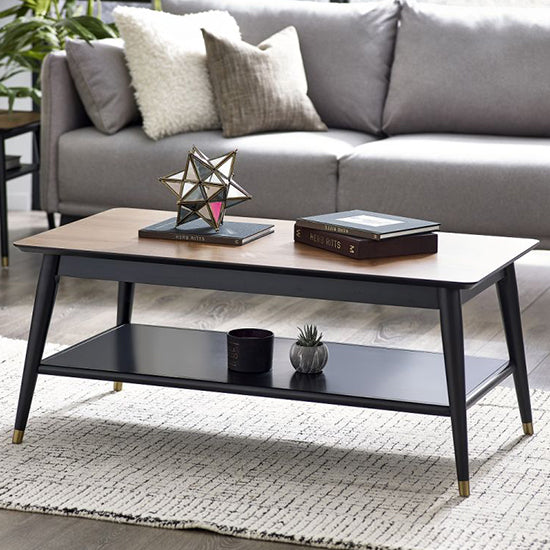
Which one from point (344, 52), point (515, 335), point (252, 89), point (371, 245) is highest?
point (344, 52)

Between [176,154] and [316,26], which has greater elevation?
[316,26]

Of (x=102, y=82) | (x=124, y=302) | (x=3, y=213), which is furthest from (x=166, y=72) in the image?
(x=124, y=302)

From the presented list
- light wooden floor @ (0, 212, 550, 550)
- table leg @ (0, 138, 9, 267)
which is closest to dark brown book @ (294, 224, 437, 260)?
light wooden floor @ (0, 212, 550, 550)

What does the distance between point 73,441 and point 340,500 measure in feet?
2.03

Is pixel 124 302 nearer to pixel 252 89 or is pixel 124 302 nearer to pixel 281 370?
pixel 281 370

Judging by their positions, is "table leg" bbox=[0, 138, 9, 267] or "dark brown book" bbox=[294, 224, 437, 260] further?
"table leg" bbox=[0, 138, 9, 267]

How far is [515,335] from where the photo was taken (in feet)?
7.86

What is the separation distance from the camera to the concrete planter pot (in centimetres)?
227

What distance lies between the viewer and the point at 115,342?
250 centimetres

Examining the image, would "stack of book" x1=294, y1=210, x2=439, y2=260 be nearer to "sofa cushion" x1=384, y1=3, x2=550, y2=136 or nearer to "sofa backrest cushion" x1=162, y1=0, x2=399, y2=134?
"sofa cushion" x1=384, y1=3, x2=550, y2=136

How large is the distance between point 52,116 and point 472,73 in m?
1.48

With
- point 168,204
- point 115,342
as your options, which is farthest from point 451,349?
point 168,204

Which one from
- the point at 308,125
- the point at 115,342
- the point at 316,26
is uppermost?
the point at 316,26

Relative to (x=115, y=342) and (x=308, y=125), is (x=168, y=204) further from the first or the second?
(x=115, y=342)
